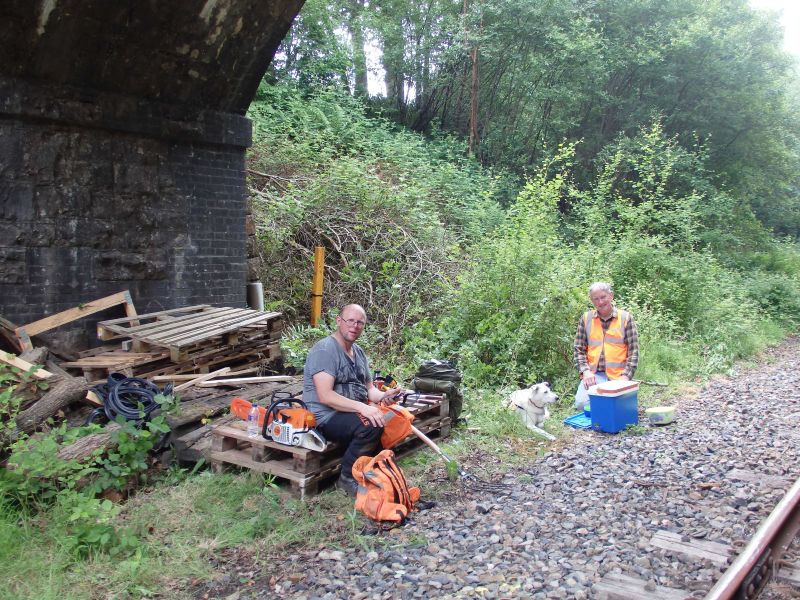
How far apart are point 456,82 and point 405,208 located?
37.2ft

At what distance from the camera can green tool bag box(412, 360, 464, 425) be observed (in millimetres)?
6504

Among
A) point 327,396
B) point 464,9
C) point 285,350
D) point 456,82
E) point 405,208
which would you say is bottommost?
point 285,350

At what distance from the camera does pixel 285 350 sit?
29.2ft

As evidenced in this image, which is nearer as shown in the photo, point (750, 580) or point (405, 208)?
point (750, 580)

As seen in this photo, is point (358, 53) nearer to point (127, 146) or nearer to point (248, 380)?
point (127, 146)

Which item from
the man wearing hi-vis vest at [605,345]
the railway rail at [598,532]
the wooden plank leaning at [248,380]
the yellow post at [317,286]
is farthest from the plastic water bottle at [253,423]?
the yellow post at [317,286]

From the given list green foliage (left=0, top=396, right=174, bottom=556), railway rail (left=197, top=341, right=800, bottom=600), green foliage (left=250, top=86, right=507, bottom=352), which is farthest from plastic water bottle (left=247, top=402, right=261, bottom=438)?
green foliage (left=250, top=86, right=507, bottom=352)

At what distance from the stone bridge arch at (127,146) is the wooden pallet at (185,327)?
33 centimetres

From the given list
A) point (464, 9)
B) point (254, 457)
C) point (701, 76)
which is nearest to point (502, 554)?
point (254, 457)

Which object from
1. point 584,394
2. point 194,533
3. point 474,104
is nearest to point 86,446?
point 194,533

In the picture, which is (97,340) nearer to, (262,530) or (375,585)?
(262,530)

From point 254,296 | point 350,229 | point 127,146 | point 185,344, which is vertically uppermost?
point 127,146

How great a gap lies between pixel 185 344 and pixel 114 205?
6.09 feet

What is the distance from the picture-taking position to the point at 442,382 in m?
6.55
